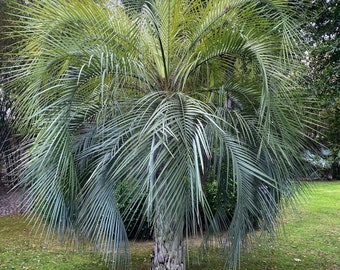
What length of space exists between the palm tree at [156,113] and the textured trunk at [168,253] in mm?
12

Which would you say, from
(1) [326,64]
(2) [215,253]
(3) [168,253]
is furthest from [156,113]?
(2) [215,253]

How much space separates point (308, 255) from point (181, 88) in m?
3.37

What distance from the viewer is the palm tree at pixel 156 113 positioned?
2404mm

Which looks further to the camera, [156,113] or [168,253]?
[168,253]

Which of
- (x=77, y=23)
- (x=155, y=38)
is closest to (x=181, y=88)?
(x=155, y=38)

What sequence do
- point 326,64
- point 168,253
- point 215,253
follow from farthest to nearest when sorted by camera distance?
point 215,253, point 326,64, point 168,253

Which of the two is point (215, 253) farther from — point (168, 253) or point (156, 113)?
point (156, 113)

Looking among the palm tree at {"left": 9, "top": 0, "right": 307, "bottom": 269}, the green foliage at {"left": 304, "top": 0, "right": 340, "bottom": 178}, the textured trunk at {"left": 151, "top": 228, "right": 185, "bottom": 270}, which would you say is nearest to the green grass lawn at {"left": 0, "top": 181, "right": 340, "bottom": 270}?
the green foliage at {"left": 304, "top": 0, "right": 340, "bottom": 178}

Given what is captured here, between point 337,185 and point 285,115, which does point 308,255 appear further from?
point 337,185

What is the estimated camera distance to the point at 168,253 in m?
3.10

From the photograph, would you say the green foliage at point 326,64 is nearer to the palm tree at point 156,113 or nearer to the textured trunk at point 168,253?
the palm tree at point 156,113

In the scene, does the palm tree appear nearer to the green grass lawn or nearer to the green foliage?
the green foliage

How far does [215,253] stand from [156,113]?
120 inches

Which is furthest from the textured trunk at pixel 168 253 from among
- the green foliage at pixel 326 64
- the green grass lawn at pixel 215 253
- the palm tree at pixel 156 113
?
the green foliage at pixel 326 64
